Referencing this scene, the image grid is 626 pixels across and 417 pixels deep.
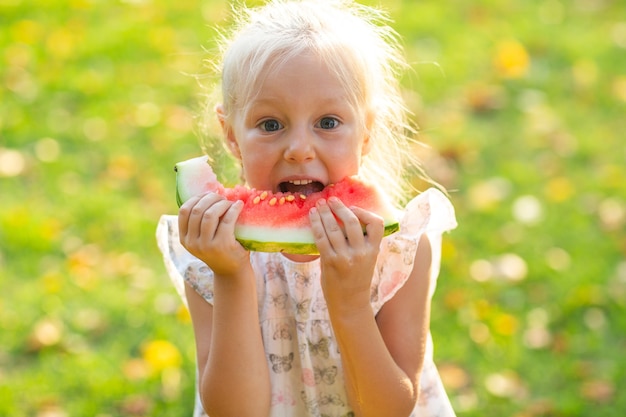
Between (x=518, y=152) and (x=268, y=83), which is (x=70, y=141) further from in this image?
(x=268, y=83)

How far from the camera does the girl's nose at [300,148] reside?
103 inches

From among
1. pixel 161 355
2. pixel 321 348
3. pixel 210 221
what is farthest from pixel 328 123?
pixel 161 355

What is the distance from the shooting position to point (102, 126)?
19.7 feet

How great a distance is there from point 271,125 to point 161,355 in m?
1.78

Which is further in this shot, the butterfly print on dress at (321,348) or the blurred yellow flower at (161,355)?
the blurred yellow flower at (161,355)

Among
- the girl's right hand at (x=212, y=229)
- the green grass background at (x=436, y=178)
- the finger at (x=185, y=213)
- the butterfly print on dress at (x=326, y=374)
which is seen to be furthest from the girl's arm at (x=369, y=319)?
the green grass background at (x=436, y=178)

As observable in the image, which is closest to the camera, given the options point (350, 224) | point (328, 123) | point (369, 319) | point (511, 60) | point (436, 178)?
point (350, 224)

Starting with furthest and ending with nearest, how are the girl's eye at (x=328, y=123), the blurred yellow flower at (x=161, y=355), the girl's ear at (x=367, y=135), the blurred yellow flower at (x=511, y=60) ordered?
the blurred yellow flower at (x=511, y=60) → the blurred yellow flower at (x=161, y=355) → the girl's ear at (x=367, y=135) → the girl's eye at (x=328, y=123)

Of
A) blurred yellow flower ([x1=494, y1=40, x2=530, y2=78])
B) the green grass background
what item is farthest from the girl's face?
blurred yellow flower ([x1=494, y1=40, x2=530, y2=78])

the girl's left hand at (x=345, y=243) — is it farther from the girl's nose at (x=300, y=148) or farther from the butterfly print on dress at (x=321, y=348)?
the butterfly print on dress at (x=321, y=348)

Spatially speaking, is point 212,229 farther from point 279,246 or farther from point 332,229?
point 332,229

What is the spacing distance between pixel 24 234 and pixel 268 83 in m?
2.77

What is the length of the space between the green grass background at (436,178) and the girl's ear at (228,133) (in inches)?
54.5

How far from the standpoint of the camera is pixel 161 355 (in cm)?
418
